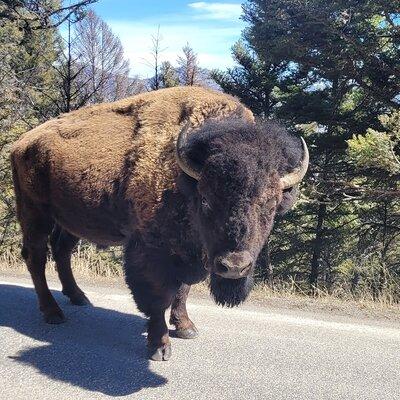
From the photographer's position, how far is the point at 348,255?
21.2m

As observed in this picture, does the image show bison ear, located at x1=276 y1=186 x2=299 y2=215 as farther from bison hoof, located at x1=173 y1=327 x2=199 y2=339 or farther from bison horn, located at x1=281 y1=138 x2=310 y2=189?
bison hoof, located at x1=173 y1=327 x2=199 y2=339

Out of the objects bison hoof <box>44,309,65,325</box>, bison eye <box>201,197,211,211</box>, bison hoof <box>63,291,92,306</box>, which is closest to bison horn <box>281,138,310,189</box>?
bison eye <box>201,197,211,211</box>

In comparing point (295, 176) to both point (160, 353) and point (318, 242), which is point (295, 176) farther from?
point (318, 242)

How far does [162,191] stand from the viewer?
4551 mm

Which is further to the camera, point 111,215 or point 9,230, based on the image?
point 9,230

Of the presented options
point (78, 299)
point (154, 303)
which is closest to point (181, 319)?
point (154, 303)

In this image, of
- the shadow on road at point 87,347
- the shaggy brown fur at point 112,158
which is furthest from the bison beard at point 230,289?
the shaggy brown fur at point 112,158

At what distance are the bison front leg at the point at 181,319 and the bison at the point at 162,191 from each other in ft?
0.05

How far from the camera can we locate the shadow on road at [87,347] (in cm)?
393

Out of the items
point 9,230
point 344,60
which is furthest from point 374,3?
point 9,230

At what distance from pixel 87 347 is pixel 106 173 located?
1.64 metres

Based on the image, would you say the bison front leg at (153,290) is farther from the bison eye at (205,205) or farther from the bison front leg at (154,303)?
the bison eye at (205,205)

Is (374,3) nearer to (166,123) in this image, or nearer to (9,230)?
(166,123)

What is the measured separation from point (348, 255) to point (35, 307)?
17304 mm
